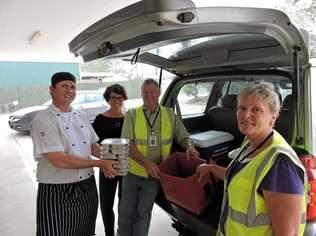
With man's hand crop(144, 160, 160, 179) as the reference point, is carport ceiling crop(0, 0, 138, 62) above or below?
above

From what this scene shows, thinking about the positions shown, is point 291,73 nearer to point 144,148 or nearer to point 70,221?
point 144,148

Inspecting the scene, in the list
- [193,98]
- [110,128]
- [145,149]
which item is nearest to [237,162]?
[145,149]

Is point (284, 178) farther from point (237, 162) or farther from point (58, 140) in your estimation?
point (58, 140)

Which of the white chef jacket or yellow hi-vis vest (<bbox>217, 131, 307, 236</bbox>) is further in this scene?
the white chef jacket

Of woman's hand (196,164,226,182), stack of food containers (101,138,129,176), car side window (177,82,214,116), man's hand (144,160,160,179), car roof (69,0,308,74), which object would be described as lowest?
man's hand (144,160,160,179)

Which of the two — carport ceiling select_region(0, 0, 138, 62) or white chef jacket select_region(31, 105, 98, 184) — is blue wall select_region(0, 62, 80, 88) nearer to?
carport ceiling select_region(0, 0, 138, 62)

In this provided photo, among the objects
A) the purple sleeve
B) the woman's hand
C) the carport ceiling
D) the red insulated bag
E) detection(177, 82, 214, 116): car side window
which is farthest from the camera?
the carport ceiling

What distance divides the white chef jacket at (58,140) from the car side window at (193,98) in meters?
1.71

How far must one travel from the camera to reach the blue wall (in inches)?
549

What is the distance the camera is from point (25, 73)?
14.8 m

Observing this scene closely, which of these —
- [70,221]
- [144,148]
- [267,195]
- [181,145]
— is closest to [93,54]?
[144,148]

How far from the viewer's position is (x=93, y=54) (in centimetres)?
176

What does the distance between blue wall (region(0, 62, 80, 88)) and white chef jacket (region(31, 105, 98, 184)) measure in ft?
41.9

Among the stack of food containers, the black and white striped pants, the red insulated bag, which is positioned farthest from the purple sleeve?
the black and white striped pants
